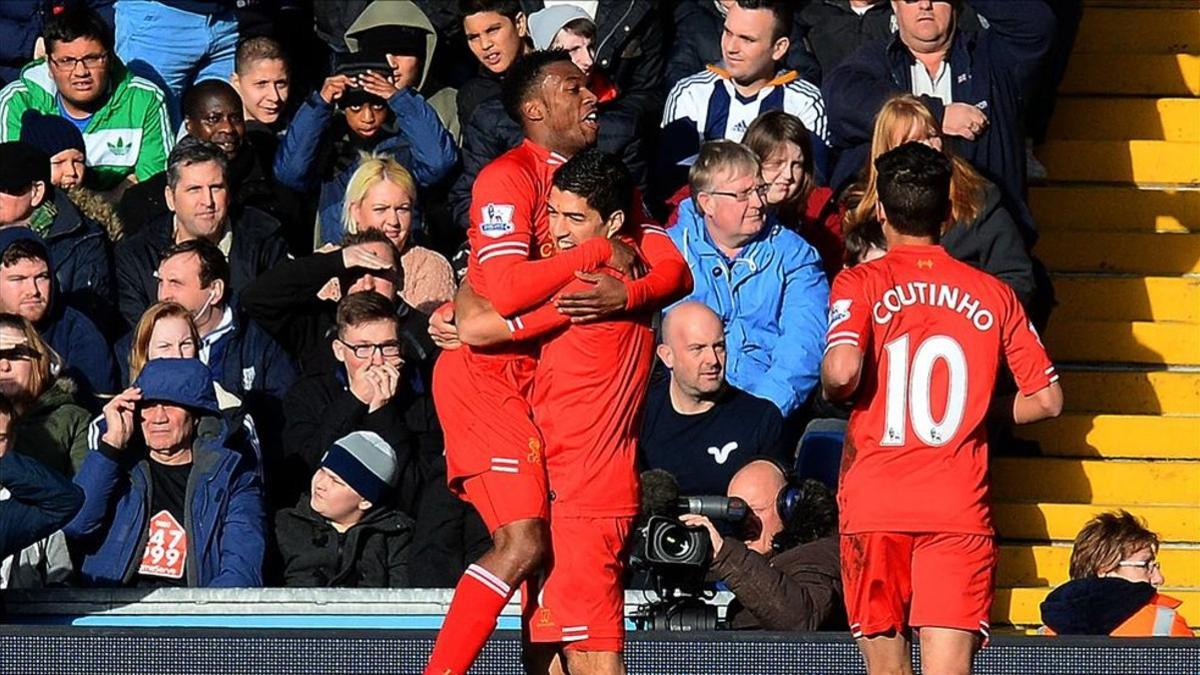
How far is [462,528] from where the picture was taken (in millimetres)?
9242

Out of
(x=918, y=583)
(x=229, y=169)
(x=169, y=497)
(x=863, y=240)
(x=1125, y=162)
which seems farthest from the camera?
(x=1125, y=162)

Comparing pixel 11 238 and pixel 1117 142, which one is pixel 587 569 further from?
pixel 1117 142

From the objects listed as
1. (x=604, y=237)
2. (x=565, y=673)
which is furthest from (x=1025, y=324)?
(x=565, y=673)

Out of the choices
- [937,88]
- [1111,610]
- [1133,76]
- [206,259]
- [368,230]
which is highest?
[1133,76]

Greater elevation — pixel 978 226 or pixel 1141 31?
pixel 1141 31

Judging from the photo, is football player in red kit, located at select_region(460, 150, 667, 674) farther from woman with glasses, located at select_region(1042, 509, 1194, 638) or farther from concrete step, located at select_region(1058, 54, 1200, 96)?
concrete step, located at select_region(1058, 54, 1200, 96)

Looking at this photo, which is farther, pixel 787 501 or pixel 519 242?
pixel 787 501

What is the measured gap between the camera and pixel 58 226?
10.9 m

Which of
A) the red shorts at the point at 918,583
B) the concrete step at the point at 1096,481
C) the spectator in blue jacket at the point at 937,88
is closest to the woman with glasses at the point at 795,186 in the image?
the spectator in blue jacket at the point at 937,88

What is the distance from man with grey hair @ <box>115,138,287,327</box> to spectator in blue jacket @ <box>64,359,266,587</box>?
47.1 inches

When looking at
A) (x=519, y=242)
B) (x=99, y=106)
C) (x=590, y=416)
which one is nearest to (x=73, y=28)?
(x=99, y=106)

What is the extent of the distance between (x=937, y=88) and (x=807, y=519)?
105 inches

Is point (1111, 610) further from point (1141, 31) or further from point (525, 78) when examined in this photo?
point (1141, 31)

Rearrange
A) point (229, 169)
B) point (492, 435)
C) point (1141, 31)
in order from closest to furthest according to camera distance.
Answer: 1. point (492, 435)
2. point (229, 169)
3. point (1141, 31)
